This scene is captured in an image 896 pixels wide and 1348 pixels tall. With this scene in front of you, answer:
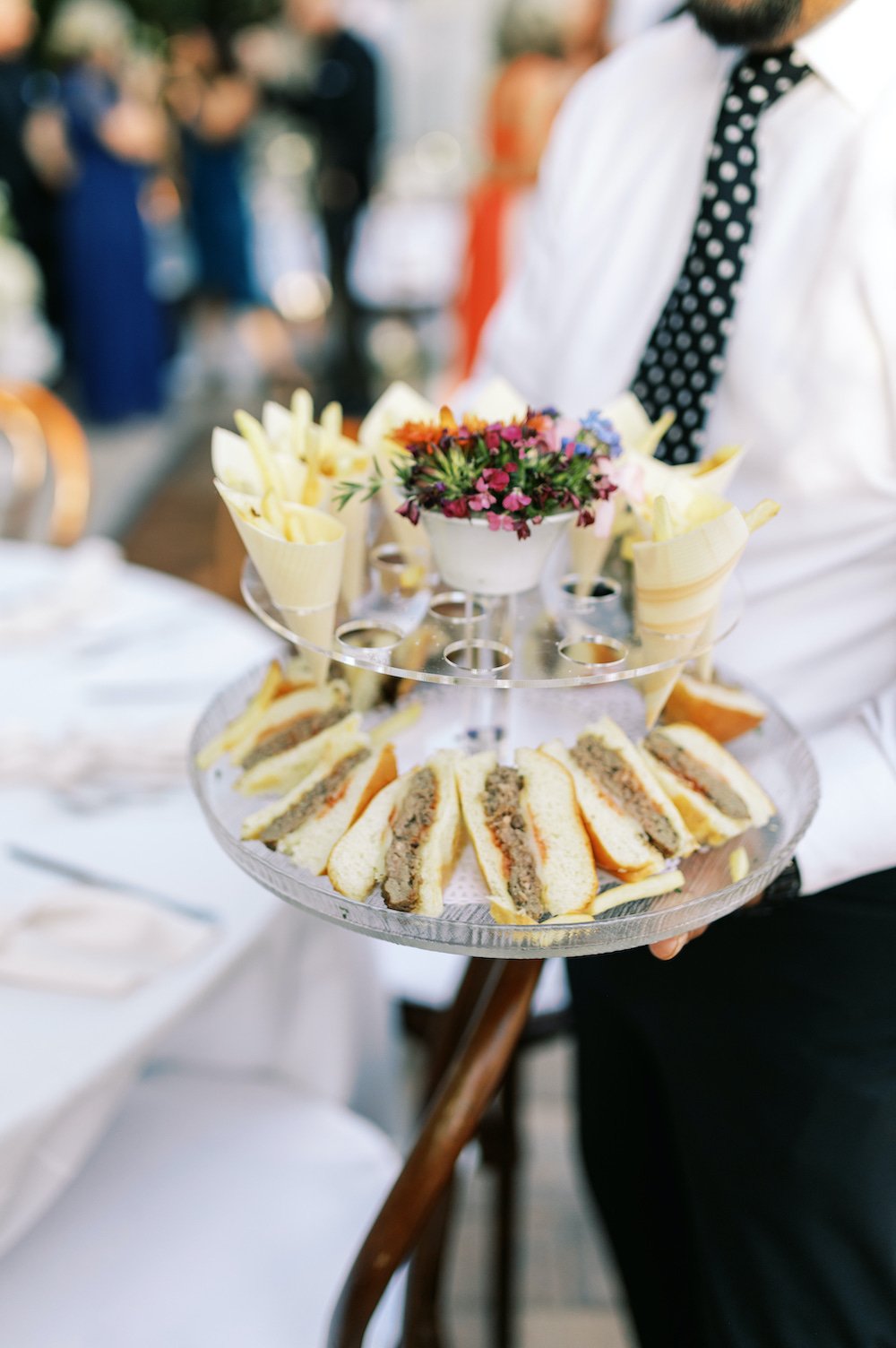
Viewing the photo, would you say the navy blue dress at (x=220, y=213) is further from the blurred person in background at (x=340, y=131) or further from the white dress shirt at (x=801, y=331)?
the white dress shirt at (x=801, y=331)

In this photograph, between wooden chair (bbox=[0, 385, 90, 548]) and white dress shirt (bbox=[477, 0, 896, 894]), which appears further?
wooden chair (bbox=[0, 385, 90, 548])

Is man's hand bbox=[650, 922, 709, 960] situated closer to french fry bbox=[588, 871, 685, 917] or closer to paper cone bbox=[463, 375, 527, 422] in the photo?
french fry bbox=[588, 871, 685, 917]

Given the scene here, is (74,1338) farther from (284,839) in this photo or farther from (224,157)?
(224,157)

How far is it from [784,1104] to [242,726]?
662 mm

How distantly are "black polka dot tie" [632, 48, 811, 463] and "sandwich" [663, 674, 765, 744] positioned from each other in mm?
346

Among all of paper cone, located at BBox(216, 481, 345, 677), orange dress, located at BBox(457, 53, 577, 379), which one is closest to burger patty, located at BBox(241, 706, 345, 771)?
paper cone, located at BBox(216, 481, 345, 677)

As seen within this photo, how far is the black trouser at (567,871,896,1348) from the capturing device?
104 cm

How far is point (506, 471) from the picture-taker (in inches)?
33.3

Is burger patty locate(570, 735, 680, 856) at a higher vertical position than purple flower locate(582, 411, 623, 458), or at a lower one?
lower

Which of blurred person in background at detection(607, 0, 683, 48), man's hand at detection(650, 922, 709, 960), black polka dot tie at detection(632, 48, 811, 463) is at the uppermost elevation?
blurred person in background at detection(607, 0, 683, 48)

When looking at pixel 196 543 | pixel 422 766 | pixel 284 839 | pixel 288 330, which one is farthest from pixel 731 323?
pixel 288 330

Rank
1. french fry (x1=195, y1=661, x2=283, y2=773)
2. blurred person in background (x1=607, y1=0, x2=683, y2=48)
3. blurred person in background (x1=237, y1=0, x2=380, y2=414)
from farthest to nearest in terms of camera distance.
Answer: blurred person in background (x1=237, y1=0, x2=380, y2=414) → blurred person in background (x1=607, y1=0, x2=683, y2=48) → french fry (x1=195, y1=661, x2=283, y2=773)

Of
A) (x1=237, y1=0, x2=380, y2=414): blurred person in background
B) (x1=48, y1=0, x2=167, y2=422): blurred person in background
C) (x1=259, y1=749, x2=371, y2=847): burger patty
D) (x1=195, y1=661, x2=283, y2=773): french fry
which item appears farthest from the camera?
(x1=237, y1=0, x2=380, y2=414): blurred person in background

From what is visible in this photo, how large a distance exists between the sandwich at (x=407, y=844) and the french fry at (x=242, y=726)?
175mm
